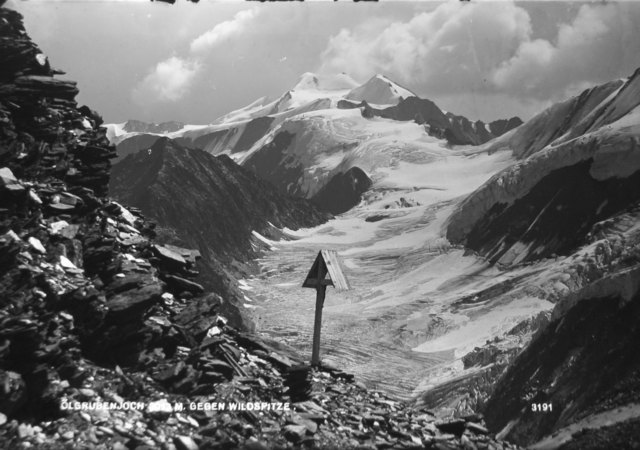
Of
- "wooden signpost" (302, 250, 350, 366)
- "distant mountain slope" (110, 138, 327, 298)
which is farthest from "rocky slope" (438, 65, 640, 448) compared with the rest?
"distant mountain slope" (110, 138, 327, 298)

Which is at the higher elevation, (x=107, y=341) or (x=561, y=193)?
(x=561, y=193)

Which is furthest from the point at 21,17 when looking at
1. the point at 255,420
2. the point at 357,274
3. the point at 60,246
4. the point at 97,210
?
the point at 357,274

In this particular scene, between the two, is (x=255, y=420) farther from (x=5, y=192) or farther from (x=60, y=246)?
(x=5, y=192)

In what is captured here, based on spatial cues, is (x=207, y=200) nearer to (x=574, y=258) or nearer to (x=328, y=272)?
(x=574, y=258)

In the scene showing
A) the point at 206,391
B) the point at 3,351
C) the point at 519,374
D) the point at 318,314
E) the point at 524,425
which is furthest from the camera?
the point at 519,374

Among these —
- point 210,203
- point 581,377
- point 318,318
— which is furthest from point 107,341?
point 210,203

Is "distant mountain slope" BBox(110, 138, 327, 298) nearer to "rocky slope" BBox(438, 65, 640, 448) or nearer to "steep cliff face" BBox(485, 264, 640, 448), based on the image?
"rocky slope" BBox(438, 65, 640, 448)
